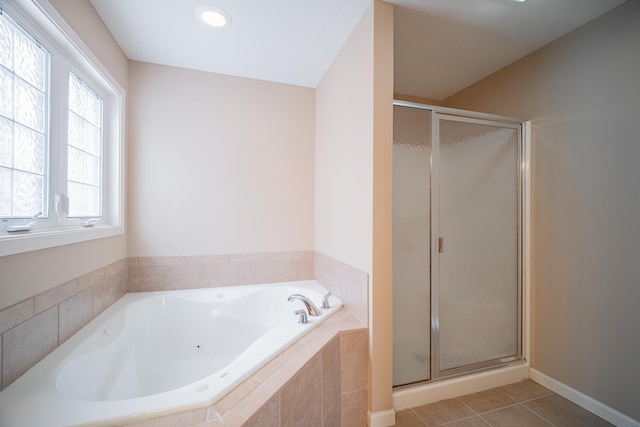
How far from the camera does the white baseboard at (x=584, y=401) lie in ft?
4.57

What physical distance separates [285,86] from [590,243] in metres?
2.53

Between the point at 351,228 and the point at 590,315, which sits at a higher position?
the point at 351,228

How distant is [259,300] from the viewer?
6.84 ft

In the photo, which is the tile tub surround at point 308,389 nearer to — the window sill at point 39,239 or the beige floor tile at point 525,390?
the window sill at point 39,239

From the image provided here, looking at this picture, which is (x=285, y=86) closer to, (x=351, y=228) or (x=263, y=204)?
(x=263, y=204)

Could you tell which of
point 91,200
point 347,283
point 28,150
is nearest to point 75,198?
point 91,200

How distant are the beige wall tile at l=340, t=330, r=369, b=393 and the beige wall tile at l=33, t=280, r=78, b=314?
4.53 ft

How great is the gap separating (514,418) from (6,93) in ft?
9.71

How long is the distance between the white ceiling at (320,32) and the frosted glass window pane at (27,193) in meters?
1.09

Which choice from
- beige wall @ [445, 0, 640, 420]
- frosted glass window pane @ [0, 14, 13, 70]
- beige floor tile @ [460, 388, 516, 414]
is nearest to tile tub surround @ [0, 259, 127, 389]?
frosted glass window pane @ [0, 14, 13, 70]

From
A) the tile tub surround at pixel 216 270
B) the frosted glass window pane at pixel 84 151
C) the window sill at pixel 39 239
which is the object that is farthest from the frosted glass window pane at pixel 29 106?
the tile tub surround at pixel 216 270

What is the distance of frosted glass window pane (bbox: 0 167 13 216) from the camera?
101 cm

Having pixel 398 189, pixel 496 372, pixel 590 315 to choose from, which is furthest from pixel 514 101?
A: pixel 496 372

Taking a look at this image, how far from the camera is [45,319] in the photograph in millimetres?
1119
